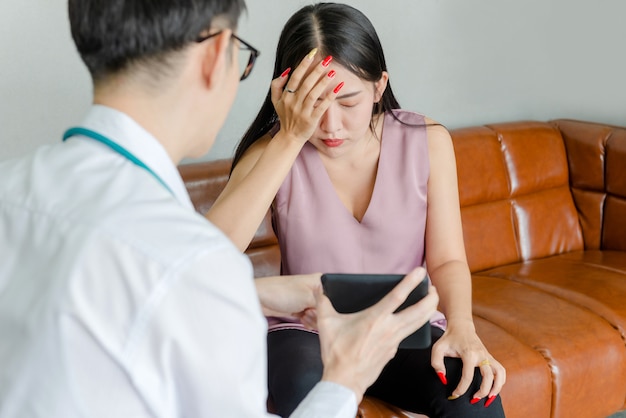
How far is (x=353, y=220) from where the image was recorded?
1850mm

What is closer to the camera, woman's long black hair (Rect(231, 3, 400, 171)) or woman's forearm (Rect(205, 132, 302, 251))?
woman's forearm (Rect(205, 132, 302, 251))

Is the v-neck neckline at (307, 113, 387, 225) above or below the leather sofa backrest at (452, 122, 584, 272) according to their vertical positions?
above

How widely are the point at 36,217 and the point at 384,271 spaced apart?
1.13 m

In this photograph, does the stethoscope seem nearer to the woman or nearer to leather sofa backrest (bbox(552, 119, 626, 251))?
the woman

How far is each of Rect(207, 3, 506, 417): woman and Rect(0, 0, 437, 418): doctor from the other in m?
0.62

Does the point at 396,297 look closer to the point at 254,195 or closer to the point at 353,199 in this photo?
the point at 254,195

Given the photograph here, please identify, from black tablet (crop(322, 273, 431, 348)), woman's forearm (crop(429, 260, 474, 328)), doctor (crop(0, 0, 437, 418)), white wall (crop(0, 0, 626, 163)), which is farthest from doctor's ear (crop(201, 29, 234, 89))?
white wall (crop(0, 0, 626, 163))

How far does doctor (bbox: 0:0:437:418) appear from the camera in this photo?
781 millimetres

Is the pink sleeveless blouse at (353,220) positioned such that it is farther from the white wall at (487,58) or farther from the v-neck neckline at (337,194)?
the white wall at (487,58)

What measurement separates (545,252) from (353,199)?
1.28m

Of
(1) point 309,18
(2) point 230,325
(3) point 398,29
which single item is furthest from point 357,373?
(3) point 398,29

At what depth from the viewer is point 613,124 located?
3.19 m

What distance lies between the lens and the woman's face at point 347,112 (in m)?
1.71

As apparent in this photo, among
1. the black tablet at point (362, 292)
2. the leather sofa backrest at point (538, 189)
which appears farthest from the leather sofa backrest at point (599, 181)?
the black tablet at point (362, 292)
